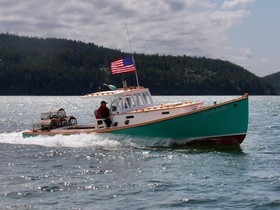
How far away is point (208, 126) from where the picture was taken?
96.3ft

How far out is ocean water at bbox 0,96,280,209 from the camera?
56.8 ft

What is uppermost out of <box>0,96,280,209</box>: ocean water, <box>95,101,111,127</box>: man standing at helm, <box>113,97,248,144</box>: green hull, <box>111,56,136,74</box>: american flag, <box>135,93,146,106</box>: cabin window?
<box>111,56,136,74</box>: american flag

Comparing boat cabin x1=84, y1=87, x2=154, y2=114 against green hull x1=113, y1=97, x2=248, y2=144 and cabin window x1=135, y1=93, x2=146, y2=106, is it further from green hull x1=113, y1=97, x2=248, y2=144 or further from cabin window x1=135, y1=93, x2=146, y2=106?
green hull x1=113, y1=97, x2=248, y2=144

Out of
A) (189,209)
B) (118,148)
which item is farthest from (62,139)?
(189,209)

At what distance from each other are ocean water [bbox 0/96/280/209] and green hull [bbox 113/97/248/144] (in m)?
0.80

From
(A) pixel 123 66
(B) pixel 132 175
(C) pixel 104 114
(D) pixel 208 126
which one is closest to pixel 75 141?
(C) pixel 104 114

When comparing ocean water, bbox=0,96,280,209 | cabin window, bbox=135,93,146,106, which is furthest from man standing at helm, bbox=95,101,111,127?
cabin window, bbox=135,93,146,106

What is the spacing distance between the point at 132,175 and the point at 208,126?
872 cm

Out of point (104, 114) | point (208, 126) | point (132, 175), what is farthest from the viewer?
point (104, 114)

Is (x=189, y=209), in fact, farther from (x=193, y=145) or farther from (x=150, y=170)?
(x=193, y=145)

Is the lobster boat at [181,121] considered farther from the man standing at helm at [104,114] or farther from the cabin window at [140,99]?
the cabin window at [140,99]

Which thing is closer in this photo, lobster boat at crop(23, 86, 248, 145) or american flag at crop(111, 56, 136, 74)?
lobster boat at crop(23, 86, 248, 145)

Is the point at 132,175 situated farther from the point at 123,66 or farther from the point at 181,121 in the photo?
the point at 123,66

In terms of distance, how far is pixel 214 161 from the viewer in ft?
82.2
